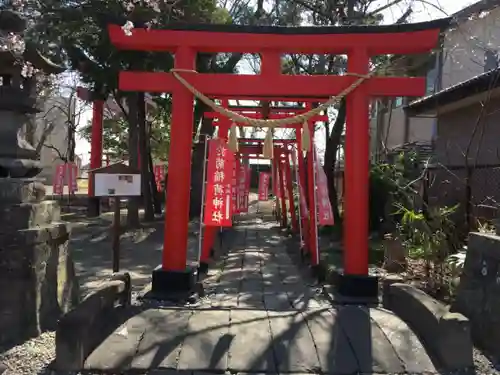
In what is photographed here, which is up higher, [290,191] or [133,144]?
[133,144]

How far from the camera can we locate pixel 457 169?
10992mm

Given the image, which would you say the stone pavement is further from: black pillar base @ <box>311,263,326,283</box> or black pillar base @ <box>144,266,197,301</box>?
black pillar base @ <box>311,263,326,283</box>

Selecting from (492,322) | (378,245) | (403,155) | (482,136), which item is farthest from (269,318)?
(403,155)

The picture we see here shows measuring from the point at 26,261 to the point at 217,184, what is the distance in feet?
14.3

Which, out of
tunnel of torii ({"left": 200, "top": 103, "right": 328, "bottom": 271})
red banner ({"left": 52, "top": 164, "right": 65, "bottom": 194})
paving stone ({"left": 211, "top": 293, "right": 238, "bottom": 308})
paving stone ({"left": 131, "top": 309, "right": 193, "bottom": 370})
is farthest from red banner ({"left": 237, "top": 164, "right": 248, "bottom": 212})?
red banner ({"left": 52, "top": 164, "right": 65, "bottom": 194})

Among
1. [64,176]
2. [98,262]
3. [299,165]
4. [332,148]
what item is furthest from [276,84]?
[64,176]

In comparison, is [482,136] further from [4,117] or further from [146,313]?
[4,117]

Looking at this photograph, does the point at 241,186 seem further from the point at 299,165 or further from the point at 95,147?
the point at 95,147

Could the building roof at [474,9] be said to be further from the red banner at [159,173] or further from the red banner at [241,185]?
the red banner at [159,173]

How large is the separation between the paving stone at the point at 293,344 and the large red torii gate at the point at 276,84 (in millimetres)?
1380

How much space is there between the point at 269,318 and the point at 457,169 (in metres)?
7.23

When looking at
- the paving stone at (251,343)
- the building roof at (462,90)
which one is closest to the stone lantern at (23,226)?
the paving stone at (251,343)

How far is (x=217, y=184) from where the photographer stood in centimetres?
884

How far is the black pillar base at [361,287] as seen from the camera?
21.0ft
